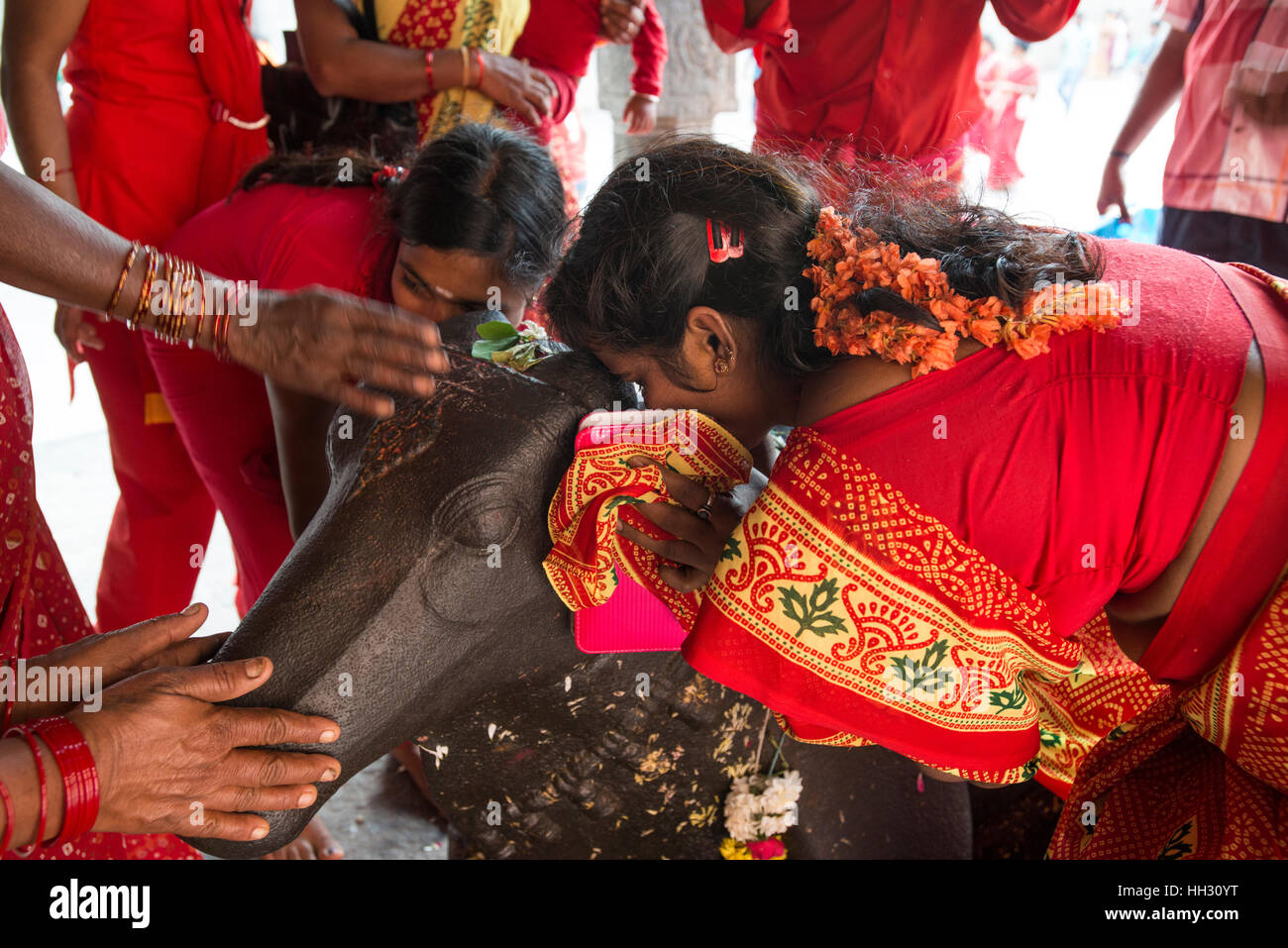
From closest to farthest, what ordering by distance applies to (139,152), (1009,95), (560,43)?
(139,152) → (560,43) → (1009,95)

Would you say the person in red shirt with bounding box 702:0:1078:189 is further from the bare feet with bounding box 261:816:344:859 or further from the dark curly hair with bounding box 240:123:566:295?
the bare feet with bounding box 261:816:344:859

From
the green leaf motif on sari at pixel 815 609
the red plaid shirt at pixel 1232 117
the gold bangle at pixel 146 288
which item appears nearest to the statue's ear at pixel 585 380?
the green leaf motif on sari at pixel 815 609

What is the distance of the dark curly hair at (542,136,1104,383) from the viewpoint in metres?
1.54

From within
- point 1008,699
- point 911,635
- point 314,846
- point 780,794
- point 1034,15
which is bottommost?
point 314,846

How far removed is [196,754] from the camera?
1337 millimetres

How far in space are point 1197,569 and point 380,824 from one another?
2240 millimetres

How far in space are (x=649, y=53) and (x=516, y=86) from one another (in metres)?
0.97

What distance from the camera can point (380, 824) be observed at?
286 cm

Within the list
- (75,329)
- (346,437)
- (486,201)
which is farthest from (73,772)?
(75,329)

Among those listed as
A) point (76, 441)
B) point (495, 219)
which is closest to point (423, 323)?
point (495, 219)

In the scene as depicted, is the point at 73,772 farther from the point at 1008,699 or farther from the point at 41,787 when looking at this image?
the point at 1008,699

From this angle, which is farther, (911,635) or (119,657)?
(119,657)

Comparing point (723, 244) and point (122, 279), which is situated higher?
point (723, 244)

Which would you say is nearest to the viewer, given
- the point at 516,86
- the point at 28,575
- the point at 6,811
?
the point at 6,811
